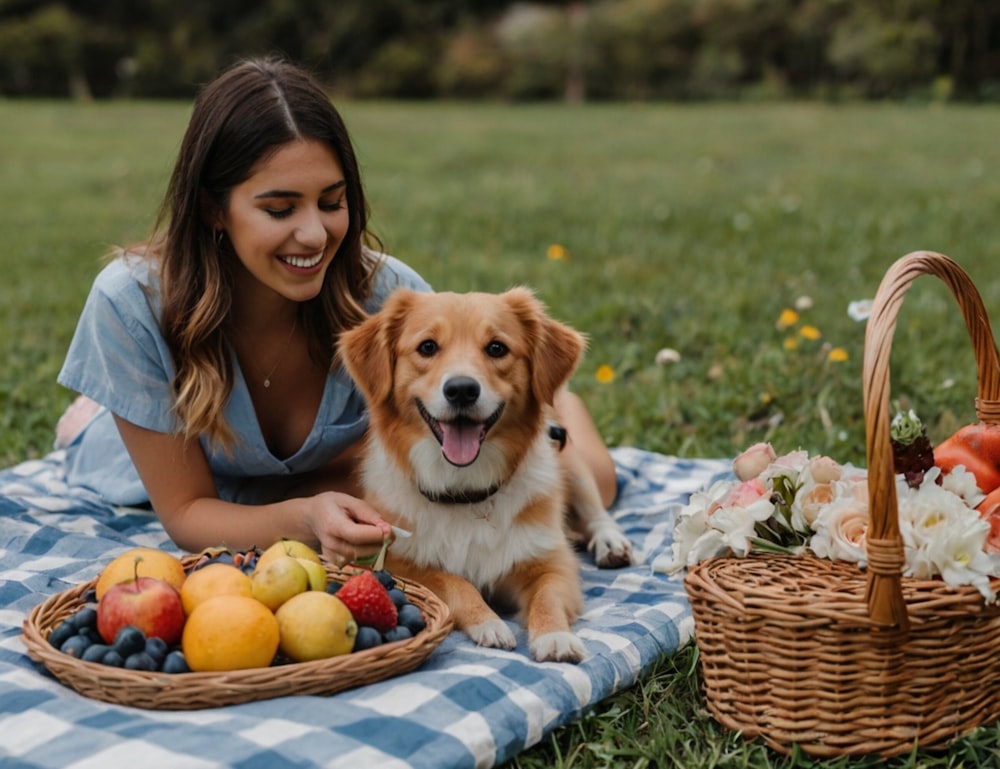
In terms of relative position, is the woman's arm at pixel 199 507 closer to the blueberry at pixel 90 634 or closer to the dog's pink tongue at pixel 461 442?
the dog's pink tongue at pixel 461 442

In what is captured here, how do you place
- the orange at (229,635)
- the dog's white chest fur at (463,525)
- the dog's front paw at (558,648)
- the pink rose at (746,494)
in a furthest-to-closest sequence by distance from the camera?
the dog's white chest fur at (463,525), the dog's front paw at (558,648), the pink rose at (746,494), the orange at (229,635)

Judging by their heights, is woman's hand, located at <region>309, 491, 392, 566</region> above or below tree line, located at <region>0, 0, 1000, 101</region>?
below

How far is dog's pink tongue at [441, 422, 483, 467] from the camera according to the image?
2912 millimetres

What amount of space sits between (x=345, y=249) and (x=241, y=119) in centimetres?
56

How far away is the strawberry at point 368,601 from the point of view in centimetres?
242

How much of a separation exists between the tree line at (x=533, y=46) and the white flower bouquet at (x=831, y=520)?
2169 centimetres

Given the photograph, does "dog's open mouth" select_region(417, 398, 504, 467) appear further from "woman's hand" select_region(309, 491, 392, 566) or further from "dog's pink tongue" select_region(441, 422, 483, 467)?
"woman's hand" select_region(309, 491, 392, 566)

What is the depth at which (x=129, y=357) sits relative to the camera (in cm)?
323

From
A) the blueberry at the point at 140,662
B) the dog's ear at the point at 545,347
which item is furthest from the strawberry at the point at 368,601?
the dog's ear at the point at 545,347

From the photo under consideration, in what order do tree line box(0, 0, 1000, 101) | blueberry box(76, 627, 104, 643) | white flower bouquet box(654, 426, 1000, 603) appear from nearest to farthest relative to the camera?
white flower bouquet box(654, 426, 1000, 603), blueberry box(76, 627, 104, 643), tree line box(0, 0, 1000, 101)

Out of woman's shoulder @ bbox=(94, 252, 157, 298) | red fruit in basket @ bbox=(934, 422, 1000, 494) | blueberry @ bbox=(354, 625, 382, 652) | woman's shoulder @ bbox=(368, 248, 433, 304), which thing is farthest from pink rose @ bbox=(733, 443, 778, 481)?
woman's shoulder @ bbox=(94, 252, 157, 298)

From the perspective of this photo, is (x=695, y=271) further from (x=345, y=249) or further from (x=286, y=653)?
(x=286, y=653)

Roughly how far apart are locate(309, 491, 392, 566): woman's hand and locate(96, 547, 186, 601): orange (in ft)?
1.33

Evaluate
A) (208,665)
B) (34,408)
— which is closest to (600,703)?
(208,665)
